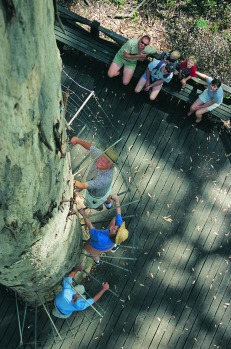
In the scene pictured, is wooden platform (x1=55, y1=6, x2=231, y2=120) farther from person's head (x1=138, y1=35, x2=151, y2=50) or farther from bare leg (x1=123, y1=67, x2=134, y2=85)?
person's head (x1=138, y1=35, x2=151, y2=50)

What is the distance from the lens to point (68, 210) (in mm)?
3842

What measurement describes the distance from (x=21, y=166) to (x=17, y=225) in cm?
66

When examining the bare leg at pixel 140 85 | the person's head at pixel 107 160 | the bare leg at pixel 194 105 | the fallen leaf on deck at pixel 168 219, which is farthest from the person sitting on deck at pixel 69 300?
the bare leg at pixel 194 105

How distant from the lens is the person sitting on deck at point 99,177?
4969 mm

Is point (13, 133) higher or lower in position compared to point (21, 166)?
higher

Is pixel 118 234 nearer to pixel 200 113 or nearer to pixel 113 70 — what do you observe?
pixel 200 113

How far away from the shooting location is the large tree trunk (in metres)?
1.69

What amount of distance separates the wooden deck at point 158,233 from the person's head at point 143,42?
82 cm

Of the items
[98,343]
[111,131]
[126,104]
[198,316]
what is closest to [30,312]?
[98,343]

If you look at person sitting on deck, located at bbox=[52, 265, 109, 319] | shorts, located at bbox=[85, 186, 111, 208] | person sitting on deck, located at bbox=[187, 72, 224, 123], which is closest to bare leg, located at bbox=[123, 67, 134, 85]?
person sitting on deck, located at bbox=[187, 72, 224, 123]

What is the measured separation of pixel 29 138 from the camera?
206 cm

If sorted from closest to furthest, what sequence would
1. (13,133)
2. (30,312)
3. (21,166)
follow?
(13,133) < (21,166) < (30,312)

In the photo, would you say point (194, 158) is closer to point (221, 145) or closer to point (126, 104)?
point (221, 145)

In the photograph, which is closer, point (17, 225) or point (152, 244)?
point (17, 225)
